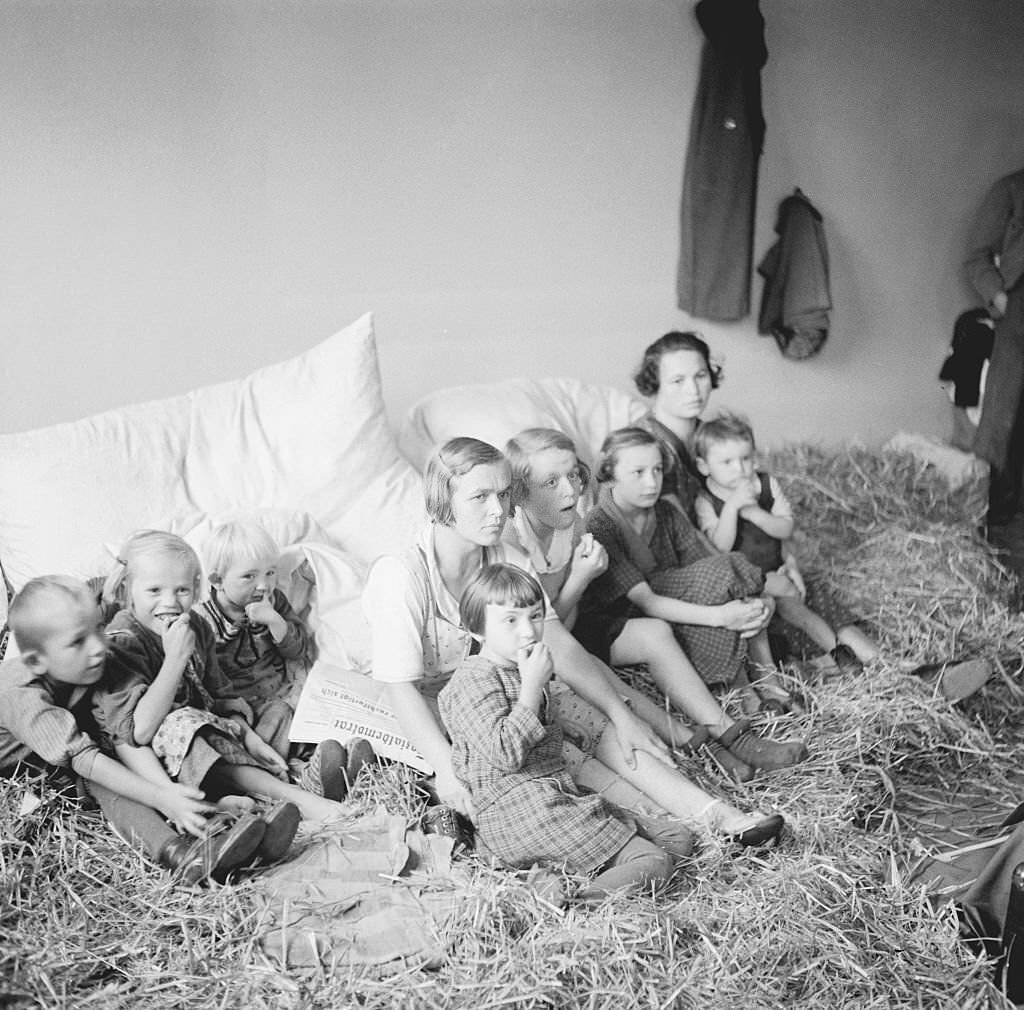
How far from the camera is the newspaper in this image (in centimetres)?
235

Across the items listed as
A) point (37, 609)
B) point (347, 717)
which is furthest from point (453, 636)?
point (37, 609)

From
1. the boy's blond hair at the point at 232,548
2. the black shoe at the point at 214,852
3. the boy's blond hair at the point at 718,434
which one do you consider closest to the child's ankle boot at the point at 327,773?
the black shoe at the point at 214,852

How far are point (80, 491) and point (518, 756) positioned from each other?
1289 millimetres

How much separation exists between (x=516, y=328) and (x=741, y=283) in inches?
33.4

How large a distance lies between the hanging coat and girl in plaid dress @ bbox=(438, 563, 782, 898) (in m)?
2.43

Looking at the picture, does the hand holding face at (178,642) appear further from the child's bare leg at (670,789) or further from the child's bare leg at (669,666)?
the child's bare leg at (669,666)

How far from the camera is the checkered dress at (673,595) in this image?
107 inches

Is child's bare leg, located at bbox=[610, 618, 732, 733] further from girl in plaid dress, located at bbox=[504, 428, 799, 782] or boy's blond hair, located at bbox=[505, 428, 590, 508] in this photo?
boy's blond hair, located at bbox=[505, 428, 590, 508]

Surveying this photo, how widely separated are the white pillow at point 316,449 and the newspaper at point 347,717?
0.49 m

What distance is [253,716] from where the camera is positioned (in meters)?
2.39

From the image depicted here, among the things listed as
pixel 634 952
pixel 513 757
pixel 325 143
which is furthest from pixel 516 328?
pixel 634 952

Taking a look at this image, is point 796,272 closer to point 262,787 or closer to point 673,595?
point 673,595

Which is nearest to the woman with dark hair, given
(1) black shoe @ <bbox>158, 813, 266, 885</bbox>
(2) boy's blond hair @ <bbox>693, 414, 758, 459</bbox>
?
(2) boy's blond hair @ <bbox>693, 414, 758, 459</bbox>

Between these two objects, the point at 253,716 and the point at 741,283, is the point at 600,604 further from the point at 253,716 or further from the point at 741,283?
the point at 741,283
